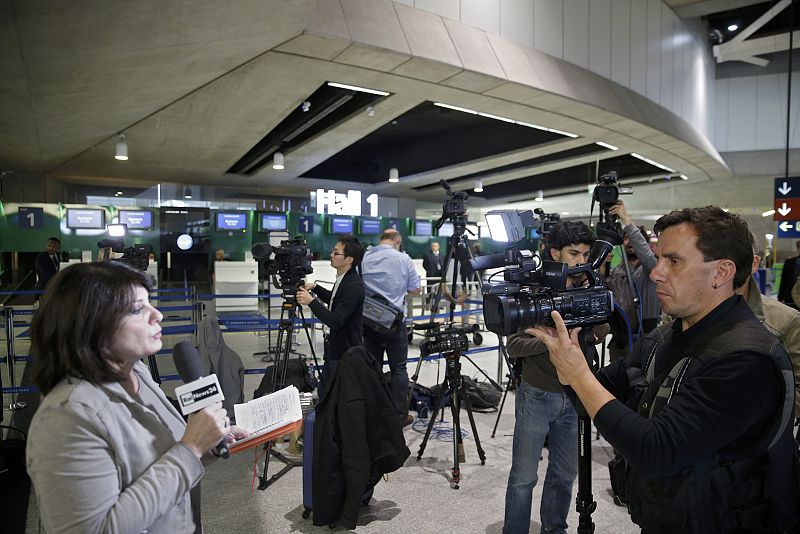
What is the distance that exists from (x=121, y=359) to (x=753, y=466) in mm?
1385

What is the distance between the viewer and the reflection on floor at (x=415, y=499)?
8.61 ft

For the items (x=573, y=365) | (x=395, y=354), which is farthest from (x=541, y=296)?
(x=395, y=354)

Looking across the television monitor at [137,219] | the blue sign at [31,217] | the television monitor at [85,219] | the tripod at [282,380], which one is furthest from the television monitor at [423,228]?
the tripod at [282,380]

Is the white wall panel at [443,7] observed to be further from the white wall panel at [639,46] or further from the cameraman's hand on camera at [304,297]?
the white wall panel at [639,46]

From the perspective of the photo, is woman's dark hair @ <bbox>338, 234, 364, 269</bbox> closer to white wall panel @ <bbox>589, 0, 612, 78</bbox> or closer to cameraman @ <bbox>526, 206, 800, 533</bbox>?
cameraman @ <bbox>526, 206, 800, 533</bbox>

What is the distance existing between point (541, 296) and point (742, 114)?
14.3 meters

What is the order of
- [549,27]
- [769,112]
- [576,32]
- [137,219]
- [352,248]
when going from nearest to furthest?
[352,248] → [549,27] → [576,32] → [137,219] → [769,112]

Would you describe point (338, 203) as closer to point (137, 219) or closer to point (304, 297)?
point (137, 219)

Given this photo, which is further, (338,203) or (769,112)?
(769,112)

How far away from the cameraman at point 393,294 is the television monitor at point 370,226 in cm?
864

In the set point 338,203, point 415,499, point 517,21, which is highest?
point 517,21

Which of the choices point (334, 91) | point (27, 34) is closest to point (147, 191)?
point (334, 91)

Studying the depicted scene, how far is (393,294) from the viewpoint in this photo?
4.17 metres

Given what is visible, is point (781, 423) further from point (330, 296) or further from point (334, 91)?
point (334, 91)
